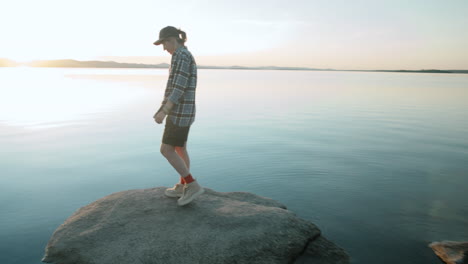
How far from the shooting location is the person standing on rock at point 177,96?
4.70m

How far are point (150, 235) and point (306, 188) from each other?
476 cm

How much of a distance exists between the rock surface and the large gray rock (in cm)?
152

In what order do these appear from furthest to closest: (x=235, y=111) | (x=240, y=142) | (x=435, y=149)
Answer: (x=235, y=111) → (x=240, y=142) → (x=435, y=149)

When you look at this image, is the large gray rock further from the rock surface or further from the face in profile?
the face in profile

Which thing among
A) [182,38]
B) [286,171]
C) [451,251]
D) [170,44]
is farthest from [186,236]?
[286,171]

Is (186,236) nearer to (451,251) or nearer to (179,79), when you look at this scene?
(179,79)

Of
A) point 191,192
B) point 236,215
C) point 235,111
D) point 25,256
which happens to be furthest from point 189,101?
point 235,111

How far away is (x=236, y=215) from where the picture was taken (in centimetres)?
489

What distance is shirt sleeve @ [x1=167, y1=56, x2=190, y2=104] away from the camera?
15.4 ft

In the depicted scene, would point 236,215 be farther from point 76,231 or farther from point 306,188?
point 306,188

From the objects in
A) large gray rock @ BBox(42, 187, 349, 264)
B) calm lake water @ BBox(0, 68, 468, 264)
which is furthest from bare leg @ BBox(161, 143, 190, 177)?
calm lake water @ BBox(0, 68, 468, 264)

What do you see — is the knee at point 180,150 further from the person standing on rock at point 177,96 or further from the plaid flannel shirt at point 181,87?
the plaid flannel shirt at point 181,87

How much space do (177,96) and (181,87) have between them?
146 millimetres

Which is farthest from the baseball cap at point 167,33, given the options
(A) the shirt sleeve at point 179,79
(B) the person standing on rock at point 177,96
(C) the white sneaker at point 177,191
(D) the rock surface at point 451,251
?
(D) the rock surface at point 451,251
